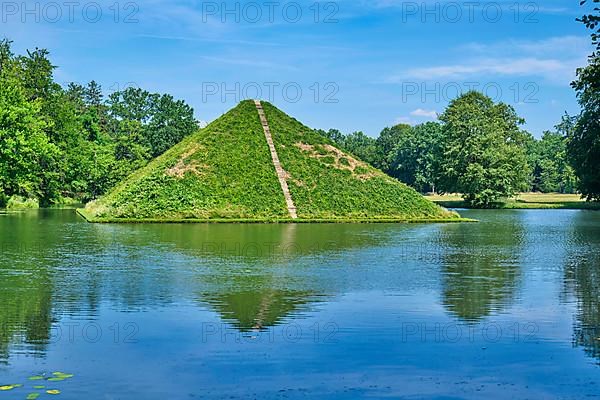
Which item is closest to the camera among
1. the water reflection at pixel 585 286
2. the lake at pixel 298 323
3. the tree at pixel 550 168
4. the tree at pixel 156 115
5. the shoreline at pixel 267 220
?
the lake at pixel 298 323

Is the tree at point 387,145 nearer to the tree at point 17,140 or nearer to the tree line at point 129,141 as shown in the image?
the tree line at point 129,141

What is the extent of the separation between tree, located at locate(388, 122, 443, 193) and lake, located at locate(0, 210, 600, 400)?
78.6 meters

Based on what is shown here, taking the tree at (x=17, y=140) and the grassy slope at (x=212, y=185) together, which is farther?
the tree at (x=17, y=140)

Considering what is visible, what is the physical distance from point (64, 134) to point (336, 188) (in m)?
30.3

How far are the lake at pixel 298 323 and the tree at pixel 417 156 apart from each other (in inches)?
3096

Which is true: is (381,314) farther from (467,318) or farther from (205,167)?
(205,167)

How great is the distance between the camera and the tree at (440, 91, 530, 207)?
7425 centimetres

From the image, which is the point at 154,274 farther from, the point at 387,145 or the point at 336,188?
the point at 387,145

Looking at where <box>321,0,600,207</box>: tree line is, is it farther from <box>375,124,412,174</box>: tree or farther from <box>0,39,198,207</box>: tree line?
<box>0,39,198,207</box>: tree line

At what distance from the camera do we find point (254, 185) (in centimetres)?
5109

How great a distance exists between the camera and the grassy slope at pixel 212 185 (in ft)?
154

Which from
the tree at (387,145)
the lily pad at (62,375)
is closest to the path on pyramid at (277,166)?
the lily pad at (62,375)

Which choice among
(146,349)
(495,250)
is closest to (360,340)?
(146,349)

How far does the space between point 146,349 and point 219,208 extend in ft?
121
